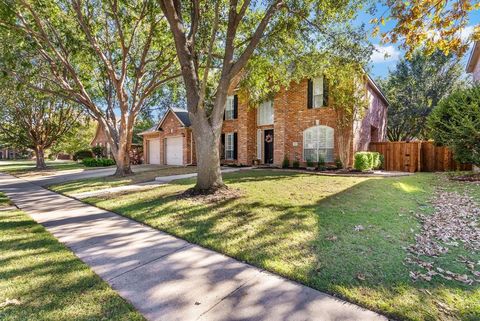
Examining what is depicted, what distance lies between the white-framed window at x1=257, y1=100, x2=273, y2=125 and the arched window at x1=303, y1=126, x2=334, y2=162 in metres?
2.95

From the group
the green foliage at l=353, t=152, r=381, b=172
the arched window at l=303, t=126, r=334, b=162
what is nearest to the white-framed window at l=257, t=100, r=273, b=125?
the arched window at l=303, t=126, r=334, b=162

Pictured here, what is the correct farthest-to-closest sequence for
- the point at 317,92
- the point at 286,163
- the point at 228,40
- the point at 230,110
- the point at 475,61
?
the point at 230,110
the point at 286,163
the point at 317,92
the point at 475,61
the point at 228,40

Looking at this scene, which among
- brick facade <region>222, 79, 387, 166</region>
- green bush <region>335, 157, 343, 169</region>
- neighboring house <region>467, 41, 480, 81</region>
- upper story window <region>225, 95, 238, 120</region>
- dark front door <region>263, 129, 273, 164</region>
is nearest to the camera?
neighboring house <region>467, 41, 480, 81</region>

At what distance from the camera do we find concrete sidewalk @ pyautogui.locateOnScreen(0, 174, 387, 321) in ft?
8.84

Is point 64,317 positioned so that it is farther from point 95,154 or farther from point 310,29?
point 95,154

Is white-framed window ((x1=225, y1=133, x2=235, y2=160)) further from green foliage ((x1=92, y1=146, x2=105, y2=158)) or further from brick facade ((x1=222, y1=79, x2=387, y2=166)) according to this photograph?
green foliage ((x1=92, y1=146, x2=105, y2=158))

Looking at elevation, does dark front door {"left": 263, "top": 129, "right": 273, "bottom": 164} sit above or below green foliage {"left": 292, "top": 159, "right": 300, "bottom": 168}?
above

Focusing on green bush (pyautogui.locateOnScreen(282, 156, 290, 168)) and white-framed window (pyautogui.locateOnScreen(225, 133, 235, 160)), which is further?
white-framed window (pyautogui.locateOnScreen(225, 133, 235, 160))

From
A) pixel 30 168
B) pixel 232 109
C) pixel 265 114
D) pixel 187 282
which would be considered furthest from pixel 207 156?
pixel 30 168

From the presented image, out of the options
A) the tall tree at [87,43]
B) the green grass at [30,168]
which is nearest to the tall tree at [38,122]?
the green grass at [30,168]

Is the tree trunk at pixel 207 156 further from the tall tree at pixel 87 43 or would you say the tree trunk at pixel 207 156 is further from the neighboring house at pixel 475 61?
the neighboring house at pixel 475 61

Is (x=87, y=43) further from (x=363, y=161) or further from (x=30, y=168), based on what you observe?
(x=30, y=168)

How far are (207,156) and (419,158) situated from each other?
1300 centimetres

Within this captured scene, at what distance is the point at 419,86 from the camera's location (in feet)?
76.1
